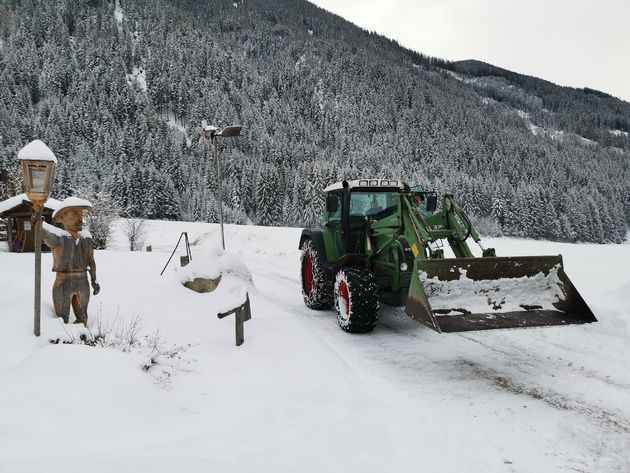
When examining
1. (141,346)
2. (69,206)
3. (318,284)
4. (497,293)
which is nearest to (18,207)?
(69,206)

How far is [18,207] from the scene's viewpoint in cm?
2053

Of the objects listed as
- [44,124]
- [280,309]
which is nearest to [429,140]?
[44,124]

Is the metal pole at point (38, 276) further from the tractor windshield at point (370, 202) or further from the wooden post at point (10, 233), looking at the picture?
the wooden post at point (10, 233)

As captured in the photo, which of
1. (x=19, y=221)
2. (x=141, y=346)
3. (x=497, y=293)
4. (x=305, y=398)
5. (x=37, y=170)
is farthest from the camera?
(x=19, y=221)

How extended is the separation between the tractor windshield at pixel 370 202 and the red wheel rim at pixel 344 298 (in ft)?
5.42

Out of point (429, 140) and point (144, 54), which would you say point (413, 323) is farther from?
point (144, 54)

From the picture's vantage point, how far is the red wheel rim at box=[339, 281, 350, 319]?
6309 millimetres

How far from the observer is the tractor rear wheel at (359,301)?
6.04 metres

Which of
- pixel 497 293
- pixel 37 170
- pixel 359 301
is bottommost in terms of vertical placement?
pixel 359 301

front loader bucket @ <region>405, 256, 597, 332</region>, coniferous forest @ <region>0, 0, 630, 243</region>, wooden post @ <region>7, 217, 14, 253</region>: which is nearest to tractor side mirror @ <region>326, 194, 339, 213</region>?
front loader bucket @ <region>405, 256, 597, 332</region>

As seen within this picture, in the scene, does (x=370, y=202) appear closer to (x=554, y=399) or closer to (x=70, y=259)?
(x=554, y=399)

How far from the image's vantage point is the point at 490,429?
341cm

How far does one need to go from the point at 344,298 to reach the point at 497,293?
2.38 meters

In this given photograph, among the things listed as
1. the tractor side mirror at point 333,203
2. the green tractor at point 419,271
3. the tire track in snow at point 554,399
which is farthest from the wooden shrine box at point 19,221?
the tire track in snow at point 554,399
